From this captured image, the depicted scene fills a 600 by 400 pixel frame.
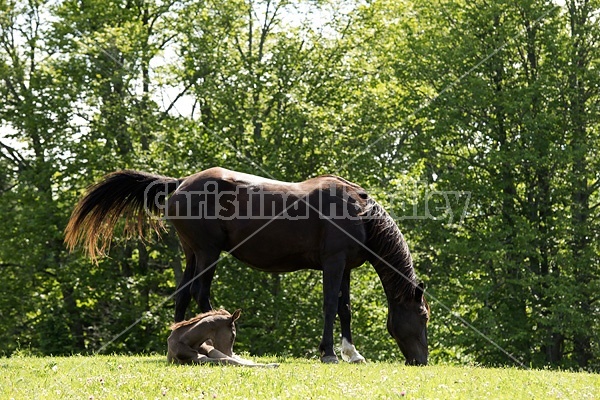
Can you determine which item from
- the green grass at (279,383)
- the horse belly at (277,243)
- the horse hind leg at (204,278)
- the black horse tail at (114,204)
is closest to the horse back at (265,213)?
the horse belly at (277,243)

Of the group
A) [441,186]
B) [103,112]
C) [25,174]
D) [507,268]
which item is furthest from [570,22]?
[25,174]

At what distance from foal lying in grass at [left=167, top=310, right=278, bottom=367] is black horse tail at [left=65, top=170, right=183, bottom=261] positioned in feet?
6.70

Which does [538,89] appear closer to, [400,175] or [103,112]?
[400,175]

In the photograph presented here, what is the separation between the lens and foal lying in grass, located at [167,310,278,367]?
10078mm

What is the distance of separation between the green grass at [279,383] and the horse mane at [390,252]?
4.77 feet

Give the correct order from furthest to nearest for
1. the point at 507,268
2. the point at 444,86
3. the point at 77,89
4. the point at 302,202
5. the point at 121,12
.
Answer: the point at 121,12 < the point at 77,89 < the point at 444,86 < the point at 507,268 < the point at 302,202

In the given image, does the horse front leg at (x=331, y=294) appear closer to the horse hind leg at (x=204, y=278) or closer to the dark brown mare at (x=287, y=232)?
the dark brown mare at (x=287, y=232)

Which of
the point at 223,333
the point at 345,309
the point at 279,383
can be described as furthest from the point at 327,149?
the point at 279,383

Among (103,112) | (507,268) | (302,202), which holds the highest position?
(103,112)

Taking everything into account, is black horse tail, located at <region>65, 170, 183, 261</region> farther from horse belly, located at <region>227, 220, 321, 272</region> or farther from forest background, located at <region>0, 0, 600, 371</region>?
forest background, located at <region>0, 0, 600, 371</region>

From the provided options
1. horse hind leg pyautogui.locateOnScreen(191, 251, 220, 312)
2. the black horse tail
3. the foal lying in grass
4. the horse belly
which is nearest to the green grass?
the foal lying in grass

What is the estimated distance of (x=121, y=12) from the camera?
2900 centimetres

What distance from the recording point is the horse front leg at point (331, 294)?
11.1 metres

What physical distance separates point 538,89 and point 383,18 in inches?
409
